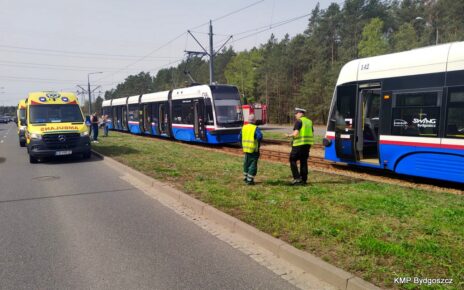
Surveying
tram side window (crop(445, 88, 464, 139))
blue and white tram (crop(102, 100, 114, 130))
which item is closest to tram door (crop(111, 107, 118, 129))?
blue and white tram (crop(102, 100, 114, 130))

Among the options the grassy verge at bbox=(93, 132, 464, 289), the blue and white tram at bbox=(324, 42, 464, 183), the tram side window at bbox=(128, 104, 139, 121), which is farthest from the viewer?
the tram side window at bbox=(128, 104, 139, 121)

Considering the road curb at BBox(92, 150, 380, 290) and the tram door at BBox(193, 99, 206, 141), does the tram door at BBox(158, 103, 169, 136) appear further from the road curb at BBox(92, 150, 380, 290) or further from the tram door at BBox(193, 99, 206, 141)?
the road curb at BBox(92, 150, 380, 290)

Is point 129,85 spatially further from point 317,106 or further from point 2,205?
point 2,205

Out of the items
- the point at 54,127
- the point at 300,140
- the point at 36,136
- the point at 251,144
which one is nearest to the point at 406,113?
the point at 300,140

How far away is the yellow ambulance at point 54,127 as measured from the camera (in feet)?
44.6

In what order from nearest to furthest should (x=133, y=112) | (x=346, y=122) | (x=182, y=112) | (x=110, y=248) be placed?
(x=110, y=248)
(x=346, y=122)
(x=182, y=112)
(x=133, y=112)

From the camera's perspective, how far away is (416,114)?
356 inches

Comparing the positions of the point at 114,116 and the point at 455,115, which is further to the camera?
the point at 114,116

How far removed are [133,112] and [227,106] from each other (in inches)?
552

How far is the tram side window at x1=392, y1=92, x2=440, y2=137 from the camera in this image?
28.3ft

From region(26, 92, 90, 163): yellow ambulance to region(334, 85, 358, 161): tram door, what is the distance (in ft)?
30.2

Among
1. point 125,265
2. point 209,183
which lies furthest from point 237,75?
point 125,265

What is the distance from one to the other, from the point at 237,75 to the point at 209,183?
2497 inches

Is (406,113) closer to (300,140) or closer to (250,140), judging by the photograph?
(300,140)
